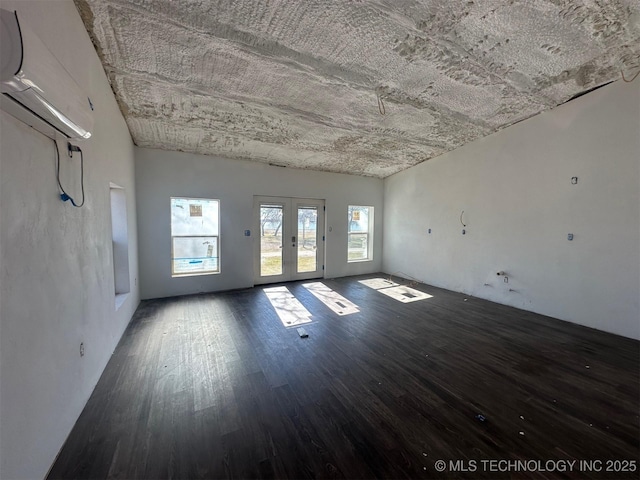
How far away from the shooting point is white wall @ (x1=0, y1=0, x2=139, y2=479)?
1137 millimetres

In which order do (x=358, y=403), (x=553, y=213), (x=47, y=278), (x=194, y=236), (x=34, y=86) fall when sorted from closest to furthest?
1. (x=34, y=86)
2. (x=47, y=278)
3. (x=358, y=403)
4. (x=553, y=213)
5. (x=194, y=236)

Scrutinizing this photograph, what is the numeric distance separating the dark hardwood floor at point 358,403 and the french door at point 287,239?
7.72 feet

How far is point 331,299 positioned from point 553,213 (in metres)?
3.80

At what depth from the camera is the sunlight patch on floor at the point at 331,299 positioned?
13.6 ft

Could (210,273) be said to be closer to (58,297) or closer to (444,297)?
(58,297)

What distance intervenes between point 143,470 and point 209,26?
3178 millimetres

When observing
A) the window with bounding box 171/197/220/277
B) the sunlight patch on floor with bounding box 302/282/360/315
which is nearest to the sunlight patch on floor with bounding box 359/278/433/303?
the sunlight patch on floor with bounding box 302/282/360/315

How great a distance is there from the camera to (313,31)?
2.19 m

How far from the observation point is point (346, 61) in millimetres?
2566

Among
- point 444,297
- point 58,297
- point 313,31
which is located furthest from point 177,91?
point 444,297

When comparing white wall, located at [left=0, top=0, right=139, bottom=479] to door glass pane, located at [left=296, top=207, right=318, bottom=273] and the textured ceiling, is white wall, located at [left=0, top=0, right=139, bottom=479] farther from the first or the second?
door glass pane, located at [left=296, top=207, right=318, bottom=273]

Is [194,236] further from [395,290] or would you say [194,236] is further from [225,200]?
[395,290]

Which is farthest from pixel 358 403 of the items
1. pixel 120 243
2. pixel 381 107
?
pixel 120 243

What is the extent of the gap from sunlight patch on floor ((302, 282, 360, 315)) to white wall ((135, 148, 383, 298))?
0.88 metres
